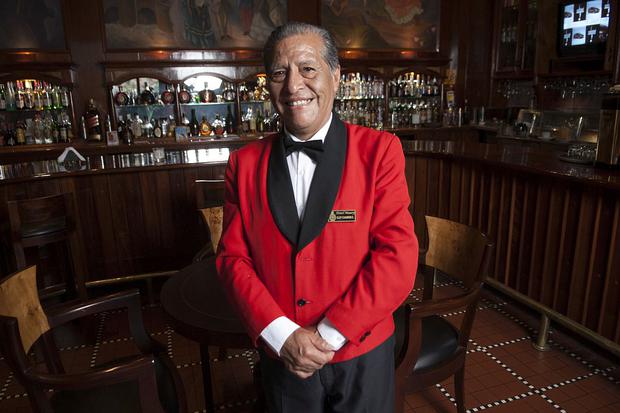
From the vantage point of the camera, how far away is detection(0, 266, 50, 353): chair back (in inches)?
60.0

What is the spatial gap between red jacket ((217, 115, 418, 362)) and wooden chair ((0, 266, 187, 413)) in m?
0.41

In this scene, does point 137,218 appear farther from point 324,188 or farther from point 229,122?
point 229,122

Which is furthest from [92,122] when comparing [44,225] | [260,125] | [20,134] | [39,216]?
[39,216]

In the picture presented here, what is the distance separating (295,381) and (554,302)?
2108 millimetres

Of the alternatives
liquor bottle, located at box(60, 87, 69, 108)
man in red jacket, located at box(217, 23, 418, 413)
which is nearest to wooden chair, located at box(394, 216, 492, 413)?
man in red jacket, located at box(217, 23, 418, 413)

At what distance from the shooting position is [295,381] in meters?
1.27

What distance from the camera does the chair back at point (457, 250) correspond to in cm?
189

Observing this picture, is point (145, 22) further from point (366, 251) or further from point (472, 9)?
point (366, 251)

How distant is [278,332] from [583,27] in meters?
6.30

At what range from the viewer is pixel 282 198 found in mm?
1264

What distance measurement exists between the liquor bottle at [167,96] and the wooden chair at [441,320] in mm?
5264

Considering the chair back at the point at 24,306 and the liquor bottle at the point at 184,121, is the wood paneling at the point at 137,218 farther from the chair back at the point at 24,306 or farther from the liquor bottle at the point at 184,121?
the liquor bottle at the point at 184,121

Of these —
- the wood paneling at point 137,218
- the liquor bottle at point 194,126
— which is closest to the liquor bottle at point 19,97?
the liquor bottle at point 194,126

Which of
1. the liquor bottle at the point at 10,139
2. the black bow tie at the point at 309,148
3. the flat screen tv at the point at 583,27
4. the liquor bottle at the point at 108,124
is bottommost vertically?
the liquor bottle at the point at 10,139
